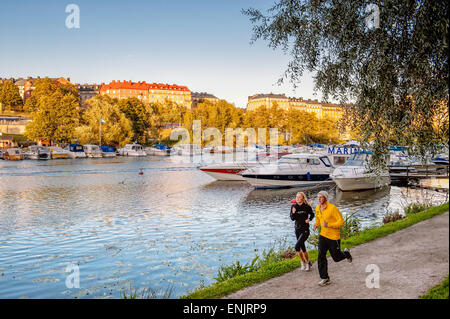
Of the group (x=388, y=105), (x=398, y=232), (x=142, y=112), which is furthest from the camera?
(x=142, y=112)

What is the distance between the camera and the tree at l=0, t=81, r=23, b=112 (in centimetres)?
14512

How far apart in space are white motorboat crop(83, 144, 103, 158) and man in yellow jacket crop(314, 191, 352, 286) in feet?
253

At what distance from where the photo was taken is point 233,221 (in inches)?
836

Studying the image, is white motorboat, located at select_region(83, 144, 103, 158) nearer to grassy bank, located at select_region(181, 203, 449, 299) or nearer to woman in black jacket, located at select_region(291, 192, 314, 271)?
grassy bank, located at select_region(181, 203, 449, 299)

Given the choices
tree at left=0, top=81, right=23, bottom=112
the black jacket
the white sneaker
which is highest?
tree at left=0, top=81, right=23, bottom=112

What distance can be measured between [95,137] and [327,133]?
68788mm

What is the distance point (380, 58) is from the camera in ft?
32.8

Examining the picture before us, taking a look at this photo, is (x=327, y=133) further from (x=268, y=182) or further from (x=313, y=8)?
(x=313, y=8)

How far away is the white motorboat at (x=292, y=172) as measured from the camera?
109 feet

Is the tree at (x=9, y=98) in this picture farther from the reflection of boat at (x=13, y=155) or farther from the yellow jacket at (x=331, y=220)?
the yellow jacket at (x=331, y=220)

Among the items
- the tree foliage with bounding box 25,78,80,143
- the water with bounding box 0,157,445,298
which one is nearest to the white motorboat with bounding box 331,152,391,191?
the water with bounding box 0,157,445,298

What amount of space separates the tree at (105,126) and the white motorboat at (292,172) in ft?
208
